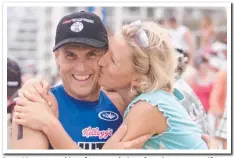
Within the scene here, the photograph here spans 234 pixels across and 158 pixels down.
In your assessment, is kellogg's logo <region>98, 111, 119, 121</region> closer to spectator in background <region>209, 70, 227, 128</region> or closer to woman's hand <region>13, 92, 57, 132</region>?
woman's hand <region>13, 92, 57, 132</region>

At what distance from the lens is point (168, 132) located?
7.55 ft

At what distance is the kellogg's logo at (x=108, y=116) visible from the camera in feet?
7.74

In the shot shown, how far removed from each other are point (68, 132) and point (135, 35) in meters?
0.46

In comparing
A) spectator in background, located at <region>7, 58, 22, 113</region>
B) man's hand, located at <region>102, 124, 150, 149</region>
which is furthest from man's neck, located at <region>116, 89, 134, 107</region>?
spectator in background, located at <region>7, 58, 22, 113</region>

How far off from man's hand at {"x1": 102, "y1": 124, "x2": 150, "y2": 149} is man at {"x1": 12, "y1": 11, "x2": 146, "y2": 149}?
0.06 metres

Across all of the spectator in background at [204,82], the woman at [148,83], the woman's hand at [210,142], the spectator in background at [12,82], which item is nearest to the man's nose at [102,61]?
the woman at [148,83]

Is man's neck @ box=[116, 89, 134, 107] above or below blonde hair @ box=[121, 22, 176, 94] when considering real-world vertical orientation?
below

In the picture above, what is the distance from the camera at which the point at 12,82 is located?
2566mm

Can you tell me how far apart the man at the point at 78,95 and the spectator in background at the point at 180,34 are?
0.42m

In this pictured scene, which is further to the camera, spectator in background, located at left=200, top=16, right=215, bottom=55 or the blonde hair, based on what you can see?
spectator in background, located at left=200, top=16, right=215, bottom=55

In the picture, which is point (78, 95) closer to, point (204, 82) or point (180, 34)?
point (180, 34)

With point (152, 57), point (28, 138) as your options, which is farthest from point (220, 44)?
point (28, 138)

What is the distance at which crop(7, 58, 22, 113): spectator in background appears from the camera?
252 centimetres

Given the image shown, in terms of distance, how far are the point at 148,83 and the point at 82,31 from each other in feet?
1.09
